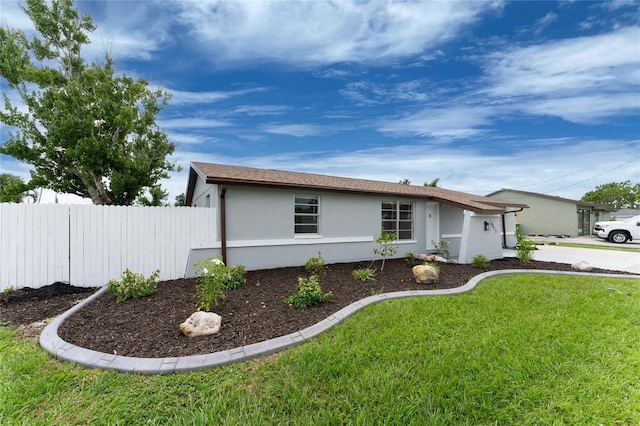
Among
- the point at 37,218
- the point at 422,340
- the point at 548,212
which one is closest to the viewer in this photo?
the point at 422,340

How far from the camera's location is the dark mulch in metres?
3.58

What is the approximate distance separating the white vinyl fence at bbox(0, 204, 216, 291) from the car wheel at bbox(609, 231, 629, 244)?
→ 2591cm

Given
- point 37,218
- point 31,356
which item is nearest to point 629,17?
point 31,356

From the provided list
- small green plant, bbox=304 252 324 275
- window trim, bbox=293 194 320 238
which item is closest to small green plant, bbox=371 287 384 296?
small green plant, bbox=304 252 324 275

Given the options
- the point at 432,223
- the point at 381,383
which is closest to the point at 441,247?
the point at 432,223

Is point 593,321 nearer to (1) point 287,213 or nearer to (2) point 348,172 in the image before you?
(1) point 287,213

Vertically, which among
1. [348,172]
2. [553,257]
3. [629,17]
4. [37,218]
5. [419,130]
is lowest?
[553,257]

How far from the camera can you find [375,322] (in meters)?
4.18

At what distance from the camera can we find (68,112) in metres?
11.6

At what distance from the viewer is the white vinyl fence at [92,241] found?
596 cm

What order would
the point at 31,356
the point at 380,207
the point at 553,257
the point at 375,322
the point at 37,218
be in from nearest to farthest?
the point at 31,356 < the point at 375,322 < the point at 37,218 < the point at 380,207 < the point at 553,257

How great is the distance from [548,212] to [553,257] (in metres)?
15.4

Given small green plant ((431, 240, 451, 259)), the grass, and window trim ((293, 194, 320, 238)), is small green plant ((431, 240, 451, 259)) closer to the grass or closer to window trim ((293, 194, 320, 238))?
window trim ((293, 194, 320, 238))

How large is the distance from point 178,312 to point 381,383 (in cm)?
367
